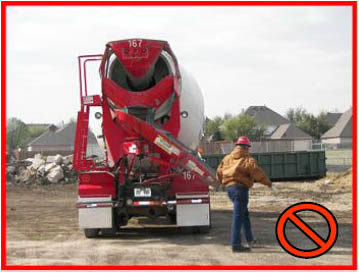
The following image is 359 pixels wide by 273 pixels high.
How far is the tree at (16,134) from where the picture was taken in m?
86.9

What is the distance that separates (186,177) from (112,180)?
4.77 feet

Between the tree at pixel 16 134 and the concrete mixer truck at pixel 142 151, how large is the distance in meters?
78.0

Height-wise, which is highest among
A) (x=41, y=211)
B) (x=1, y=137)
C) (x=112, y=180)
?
(x=1, y=137)

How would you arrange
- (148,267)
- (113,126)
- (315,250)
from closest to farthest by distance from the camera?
(148,267) < (315,250) < (113,126)

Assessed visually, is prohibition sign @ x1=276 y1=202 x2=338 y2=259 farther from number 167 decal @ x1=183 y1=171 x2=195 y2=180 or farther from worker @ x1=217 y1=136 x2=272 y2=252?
number 167 decal @ x1=183 y1=171 x2=195 y2=180

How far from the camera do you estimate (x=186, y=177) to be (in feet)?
35.3

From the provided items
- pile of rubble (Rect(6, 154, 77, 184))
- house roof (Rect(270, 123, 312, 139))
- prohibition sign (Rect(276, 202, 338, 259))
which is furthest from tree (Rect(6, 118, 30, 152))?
prohibition sign (Rect(276, 202, 338, 259))

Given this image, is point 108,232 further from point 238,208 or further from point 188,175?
point 238,208

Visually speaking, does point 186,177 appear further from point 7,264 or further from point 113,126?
point 7,264

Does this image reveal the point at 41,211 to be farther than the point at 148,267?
Yes

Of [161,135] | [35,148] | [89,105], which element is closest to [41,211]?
[89,105]

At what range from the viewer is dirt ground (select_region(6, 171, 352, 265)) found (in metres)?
8.50

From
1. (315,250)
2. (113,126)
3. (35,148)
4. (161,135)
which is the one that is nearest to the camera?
(315,250)

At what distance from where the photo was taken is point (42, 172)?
29.1 meters
